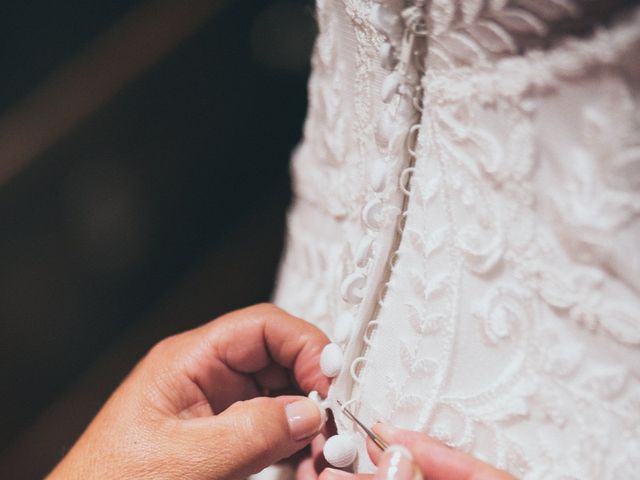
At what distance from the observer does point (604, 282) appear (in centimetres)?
37

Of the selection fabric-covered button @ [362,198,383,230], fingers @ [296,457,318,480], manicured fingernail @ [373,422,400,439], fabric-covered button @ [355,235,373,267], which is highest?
fabric-covered button @ [362,198,383,230]

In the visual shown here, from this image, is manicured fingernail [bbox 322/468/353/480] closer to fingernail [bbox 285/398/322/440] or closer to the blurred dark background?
fingernail [bbox 285/398/322/440]

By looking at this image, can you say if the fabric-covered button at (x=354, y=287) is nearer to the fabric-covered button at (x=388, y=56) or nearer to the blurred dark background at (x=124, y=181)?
the fabric-covered button at (x=388, y=56)

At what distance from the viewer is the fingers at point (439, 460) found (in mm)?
435

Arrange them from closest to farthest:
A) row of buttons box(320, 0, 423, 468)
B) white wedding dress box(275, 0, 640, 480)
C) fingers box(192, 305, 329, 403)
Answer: white wedding dress box(275, 0, 640, 480) → row of buttons box(320, 0, 423, 468) → fingers box(192, 305, 329, 403)

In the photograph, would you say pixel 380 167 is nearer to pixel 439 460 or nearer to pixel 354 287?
pixel 354 287

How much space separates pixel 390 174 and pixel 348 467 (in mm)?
259

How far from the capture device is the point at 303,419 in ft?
1.76

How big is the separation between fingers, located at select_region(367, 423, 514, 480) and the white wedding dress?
12mm

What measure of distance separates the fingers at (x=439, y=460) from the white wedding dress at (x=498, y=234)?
0.01 meters

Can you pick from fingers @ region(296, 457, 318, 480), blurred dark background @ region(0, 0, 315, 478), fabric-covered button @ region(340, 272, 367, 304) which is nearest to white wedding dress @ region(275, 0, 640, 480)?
fabric-covered button @ region(340, 272, 367, 304)

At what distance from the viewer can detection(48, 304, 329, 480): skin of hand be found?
1.71ft

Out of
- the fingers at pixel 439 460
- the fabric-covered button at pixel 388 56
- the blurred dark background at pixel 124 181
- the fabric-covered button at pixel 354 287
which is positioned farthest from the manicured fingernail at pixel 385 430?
the blurred dark background at pixel 124 181

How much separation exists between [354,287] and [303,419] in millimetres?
126
